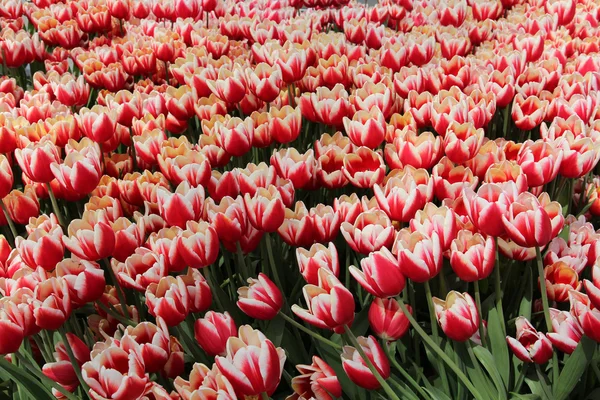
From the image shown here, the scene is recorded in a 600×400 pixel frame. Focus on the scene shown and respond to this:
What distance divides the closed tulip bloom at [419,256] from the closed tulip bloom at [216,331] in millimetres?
270

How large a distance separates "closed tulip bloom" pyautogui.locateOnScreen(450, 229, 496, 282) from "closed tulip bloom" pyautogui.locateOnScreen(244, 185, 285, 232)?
286 millimetres

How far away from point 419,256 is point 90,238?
1.75ft

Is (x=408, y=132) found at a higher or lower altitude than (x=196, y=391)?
higher

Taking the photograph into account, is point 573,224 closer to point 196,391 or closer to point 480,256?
point 480,256

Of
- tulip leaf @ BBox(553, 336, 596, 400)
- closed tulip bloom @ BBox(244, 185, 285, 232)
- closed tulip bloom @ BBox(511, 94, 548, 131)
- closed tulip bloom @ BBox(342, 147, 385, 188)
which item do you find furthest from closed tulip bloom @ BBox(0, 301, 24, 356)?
closed tulip bloom @ BBox(511, 94, 548, 131)

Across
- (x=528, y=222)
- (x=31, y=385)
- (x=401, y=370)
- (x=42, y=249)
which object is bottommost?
(x=31, y=385)

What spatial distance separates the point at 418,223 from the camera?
0.86 m

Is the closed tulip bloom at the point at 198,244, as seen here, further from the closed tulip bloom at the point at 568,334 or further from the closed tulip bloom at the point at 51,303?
the closed tulip bloom at the point at 568,334

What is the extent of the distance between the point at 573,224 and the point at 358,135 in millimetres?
467

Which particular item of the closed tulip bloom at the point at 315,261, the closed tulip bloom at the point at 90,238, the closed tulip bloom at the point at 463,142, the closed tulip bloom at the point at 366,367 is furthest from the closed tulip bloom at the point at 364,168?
the closed tulip bloom at the point at 90,238

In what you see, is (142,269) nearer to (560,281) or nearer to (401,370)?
(401,370)

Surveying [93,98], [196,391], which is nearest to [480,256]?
[196,391]

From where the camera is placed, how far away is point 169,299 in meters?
0.86

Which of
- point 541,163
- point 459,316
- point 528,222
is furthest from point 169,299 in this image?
point 541,163
